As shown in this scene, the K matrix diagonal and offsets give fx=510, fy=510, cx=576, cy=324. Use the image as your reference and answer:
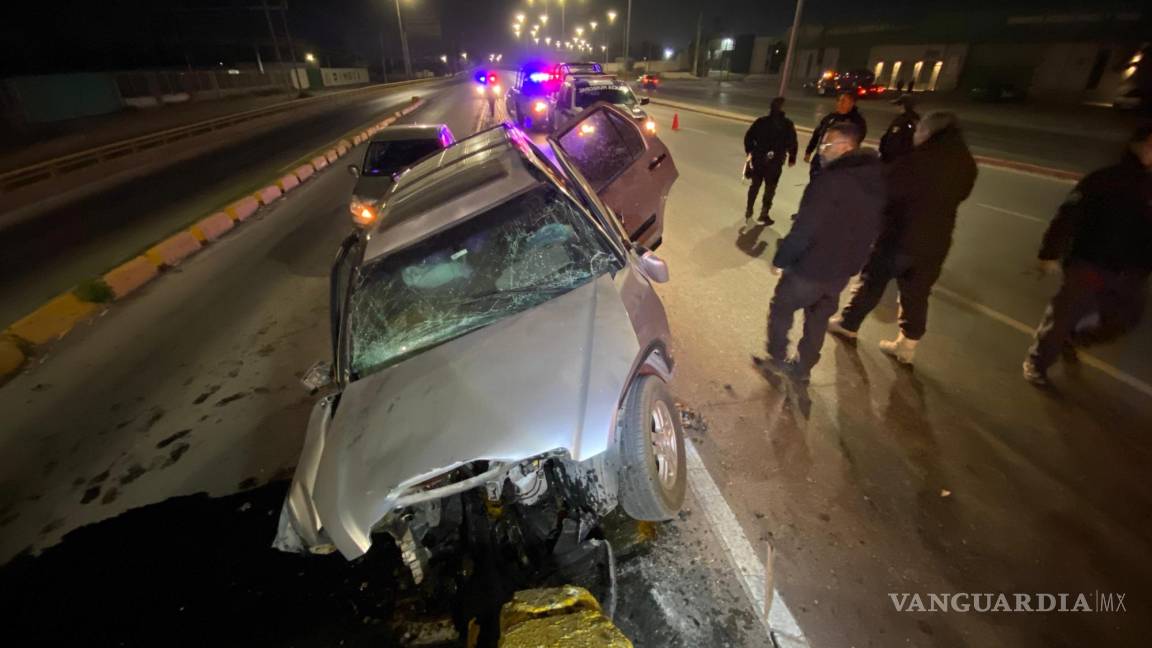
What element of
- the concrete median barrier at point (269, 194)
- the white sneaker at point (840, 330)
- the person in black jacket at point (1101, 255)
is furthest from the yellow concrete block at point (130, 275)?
the person in black jacket at point (1101, 255)

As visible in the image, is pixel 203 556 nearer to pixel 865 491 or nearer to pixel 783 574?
pixel 783 574

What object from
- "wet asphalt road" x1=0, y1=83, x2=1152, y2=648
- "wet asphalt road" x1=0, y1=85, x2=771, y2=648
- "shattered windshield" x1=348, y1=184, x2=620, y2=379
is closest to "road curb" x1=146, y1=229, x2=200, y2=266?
"wet asphalt road" x1=0, y1=83, x2=1152, y2=648

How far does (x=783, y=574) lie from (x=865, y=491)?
2.84 ft

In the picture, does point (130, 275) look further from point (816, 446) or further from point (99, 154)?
point (99, 154)

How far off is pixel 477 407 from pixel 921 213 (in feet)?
11.7

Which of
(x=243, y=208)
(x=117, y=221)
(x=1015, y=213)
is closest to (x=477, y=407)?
(x=1015, y=213)

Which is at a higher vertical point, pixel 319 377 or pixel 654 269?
pixel 654 269

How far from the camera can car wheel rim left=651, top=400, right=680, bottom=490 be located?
2.76 meters

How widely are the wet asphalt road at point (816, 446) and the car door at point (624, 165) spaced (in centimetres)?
91

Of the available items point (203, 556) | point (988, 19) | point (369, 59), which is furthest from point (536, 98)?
point (369, 59)

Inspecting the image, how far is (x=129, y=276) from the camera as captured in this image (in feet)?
22.5

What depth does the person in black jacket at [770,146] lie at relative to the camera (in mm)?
7035

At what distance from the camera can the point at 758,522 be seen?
2879 mm

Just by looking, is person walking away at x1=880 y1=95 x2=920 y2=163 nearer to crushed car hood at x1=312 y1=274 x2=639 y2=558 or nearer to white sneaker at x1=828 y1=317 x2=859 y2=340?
white sneaker at x1=828 y1=317 x2=859 y2=340
